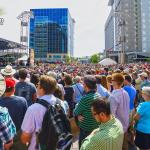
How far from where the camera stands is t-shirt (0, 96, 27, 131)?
20.7 feet

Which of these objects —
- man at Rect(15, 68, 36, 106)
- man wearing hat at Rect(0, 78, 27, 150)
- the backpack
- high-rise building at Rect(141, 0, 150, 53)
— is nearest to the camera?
the backpack

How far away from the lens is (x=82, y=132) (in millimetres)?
6672

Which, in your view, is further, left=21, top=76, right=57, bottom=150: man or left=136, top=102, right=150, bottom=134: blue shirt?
left=136, top=102, right=150, bottom=134: blue shirt

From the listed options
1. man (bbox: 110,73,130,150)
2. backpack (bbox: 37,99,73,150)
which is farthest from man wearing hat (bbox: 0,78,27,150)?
man (bbox: 110,73,130,150)

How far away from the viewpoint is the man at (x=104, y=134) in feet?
13.6

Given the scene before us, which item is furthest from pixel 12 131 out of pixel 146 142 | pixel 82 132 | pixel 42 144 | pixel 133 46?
pixel 133 46

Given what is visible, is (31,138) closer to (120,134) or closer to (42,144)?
(42,144)

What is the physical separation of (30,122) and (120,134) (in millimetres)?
1333

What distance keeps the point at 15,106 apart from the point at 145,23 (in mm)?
150754

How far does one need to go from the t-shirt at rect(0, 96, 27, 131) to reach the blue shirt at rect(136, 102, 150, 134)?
199cm

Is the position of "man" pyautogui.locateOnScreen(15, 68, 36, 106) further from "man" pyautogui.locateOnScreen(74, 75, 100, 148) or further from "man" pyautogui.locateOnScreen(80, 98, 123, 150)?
"man" pyautogui.locateOnScreen(80, 98, 123, 150)

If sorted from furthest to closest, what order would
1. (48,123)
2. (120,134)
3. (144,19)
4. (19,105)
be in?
1. (144,19)
2. (19,105)
3. (48,123)
4. (120,134)

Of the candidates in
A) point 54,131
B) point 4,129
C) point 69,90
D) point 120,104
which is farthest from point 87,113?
point 69,90

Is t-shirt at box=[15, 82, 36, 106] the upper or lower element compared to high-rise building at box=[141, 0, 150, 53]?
lower
